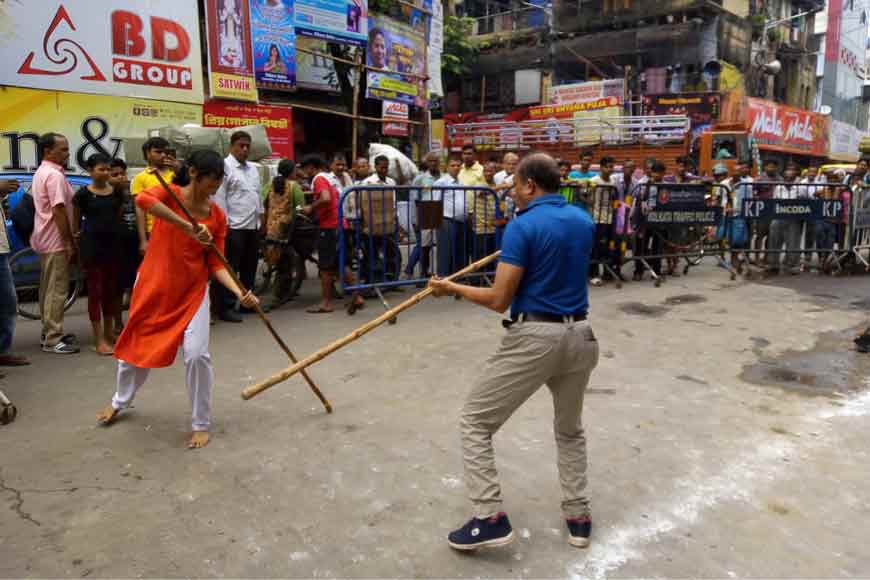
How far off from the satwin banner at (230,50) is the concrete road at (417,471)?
8.63 metres

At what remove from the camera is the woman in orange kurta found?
143 inches

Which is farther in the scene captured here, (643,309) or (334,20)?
(334,20)

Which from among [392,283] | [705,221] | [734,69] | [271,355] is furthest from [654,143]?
[271,355]

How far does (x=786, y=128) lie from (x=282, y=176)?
2492 centimetres

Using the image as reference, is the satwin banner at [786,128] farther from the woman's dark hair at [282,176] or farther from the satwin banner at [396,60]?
the woman's dark hair at [282,176]

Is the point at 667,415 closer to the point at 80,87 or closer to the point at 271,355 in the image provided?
the point at 271,355

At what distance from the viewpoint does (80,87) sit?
11180 millimetres

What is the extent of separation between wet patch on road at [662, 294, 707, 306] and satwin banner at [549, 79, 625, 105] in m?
16.3

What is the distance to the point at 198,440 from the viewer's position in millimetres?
3684

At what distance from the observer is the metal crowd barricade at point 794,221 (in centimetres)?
1009

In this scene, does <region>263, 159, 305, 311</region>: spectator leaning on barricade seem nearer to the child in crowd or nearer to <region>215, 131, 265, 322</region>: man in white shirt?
<region>215, 131, 265, 322</region>: man in white shirt

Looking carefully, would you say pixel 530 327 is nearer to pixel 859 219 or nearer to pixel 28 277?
pixel 28 277

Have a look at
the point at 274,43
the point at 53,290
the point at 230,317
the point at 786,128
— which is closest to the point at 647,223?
the point at 230,317

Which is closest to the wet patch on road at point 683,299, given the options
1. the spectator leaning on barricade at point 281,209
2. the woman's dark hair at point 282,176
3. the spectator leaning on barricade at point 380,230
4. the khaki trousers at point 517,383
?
the spectator leaning on barricade at point 380,230
